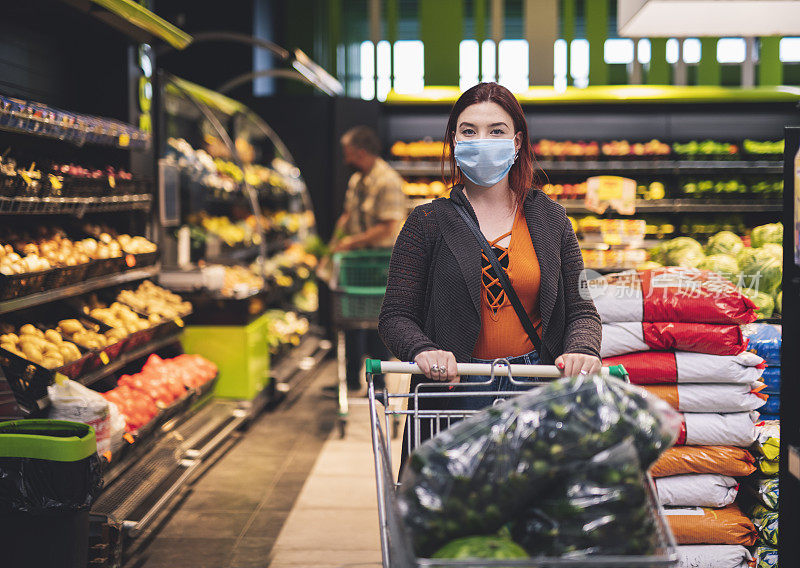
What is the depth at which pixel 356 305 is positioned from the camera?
17.6 ft

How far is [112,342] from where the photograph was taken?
4.14 meters

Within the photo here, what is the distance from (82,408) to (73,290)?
0.83 metres

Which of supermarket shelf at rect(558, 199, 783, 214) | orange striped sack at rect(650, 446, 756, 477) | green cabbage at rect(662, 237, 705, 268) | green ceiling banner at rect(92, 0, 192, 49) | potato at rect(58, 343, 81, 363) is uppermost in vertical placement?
green ceiling banner at rect(92, 0, 192, 49)

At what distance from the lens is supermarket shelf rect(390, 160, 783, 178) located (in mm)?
9328

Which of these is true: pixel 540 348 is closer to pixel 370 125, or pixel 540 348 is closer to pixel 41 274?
pixel 41 274

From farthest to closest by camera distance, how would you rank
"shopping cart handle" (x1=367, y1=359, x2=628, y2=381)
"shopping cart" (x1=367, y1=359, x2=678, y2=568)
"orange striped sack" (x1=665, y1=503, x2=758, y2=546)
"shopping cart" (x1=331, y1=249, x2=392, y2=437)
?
"shopping cart" (x1=331, y1=249, x2=392, y2=437) < "orange striped sack" (x1=665, y1=503, x2=758, y2=546) < "shopping cart handle" (x1=367, y1=359, x2=628, y2=381) < "shopping cart" (x1=367, y1=359, x2=678, y2=568)

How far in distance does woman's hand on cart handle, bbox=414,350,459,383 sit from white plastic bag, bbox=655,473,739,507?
1.16 meters

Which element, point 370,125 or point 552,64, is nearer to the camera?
point 370,125

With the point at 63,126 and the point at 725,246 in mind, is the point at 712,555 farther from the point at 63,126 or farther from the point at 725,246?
the point at 63,126

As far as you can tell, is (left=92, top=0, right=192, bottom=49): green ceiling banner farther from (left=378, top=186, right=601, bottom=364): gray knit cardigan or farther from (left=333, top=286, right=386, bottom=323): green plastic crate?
(left=378, top=186, right=601, bottom=364): gray knit cardigan

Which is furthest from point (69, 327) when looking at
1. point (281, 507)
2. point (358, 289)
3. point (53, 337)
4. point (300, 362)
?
point (300, 362)

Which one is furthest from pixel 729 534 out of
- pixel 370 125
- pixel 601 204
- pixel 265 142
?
pixel 370 125

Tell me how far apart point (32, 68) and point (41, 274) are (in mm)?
1513

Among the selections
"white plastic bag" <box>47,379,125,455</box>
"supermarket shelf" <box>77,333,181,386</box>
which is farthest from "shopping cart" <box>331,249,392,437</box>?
"white plastic bag" <box>47,379,125,455</box>
